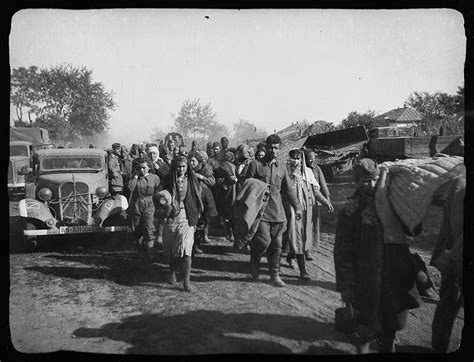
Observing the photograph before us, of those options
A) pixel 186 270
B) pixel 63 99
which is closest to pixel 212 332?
pixel 186 270

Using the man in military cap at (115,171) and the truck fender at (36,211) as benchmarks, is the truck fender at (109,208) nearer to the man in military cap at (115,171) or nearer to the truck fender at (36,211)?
the truck fender at (36,211)

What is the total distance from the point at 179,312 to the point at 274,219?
157 centimetres

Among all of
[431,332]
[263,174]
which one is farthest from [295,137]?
[431,332]

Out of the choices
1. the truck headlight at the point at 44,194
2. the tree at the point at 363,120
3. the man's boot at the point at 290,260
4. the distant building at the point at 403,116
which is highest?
the distant building at the point at 403,116

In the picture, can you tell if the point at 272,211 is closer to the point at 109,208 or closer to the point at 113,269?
the point at 113,269

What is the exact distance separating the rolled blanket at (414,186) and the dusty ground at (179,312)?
4.27 ft

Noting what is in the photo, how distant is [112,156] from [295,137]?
3780 millimetres

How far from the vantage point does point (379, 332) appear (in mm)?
3246

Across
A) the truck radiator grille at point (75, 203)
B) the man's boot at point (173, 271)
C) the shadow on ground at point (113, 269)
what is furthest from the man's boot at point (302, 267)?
the truck radiator grille at point (75, 203)

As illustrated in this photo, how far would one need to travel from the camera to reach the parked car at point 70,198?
6119mm

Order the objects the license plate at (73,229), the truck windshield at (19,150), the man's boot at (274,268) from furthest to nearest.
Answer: the truck windshield at (19,150) < the license plate at (73,229) < the man's boot at (274,268)

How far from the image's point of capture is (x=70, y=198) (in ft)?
22.5

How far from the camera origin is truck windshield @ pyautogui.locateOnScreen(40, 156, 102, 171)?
738cm

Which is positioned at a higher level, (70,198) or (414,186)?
(414,186)
